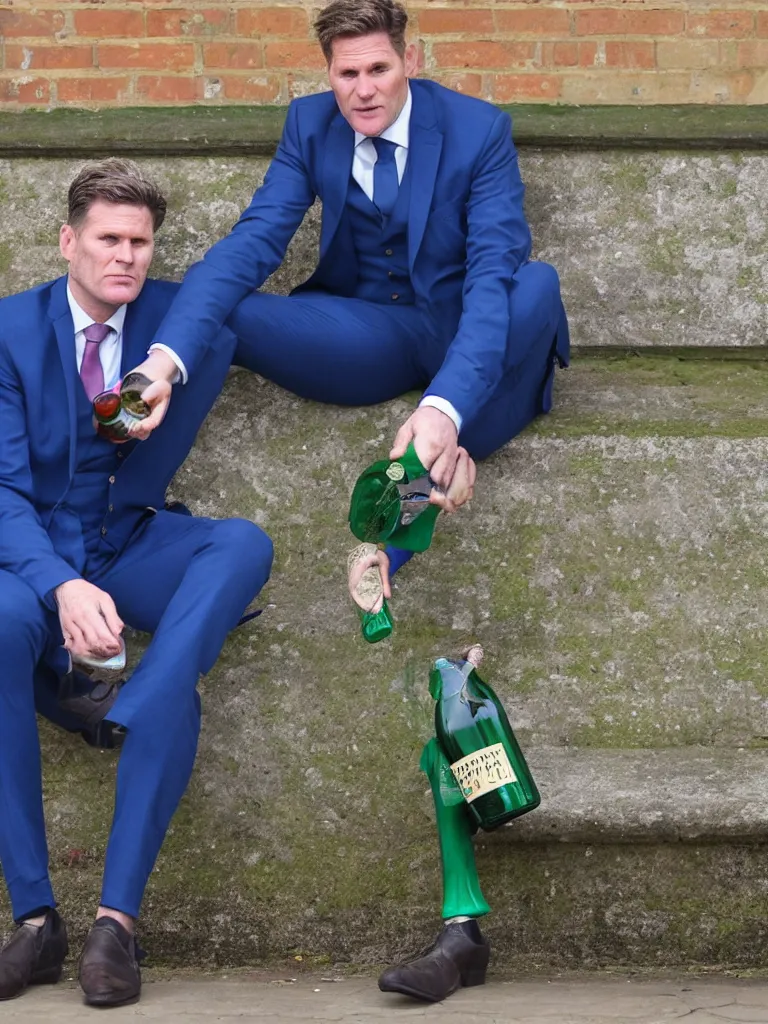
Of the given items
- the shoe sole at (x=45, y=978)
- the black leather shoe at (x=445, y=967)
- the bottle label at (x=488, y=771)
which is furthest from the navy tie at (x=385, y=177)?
the shoe sole at (x=45, y=978)

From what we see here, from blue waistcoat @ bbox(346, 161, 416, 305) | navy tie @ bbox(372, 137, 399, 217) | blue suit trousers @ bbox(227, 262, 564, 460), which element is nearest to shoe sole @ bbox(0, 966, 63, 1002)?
blue suit trousers @ bbox(227, 262, 564, 460)

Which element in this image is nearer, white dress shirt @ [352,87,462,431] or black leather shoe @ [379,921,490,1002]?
black leather shoe @ [379,921,490,1002]

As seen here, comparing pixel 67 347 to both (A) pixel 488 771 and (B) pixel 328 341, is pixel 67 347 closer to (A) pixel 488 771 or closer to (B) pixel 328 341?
(B) pixel 328 341

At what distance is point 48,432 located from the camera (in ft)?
10.8

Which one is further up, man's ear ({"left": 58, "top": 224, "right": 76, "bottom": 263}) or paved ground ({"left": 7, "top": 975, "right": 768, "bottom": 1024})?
man's ear ({"left": 58, "top": 224, "right": 76, "bottom": 263})

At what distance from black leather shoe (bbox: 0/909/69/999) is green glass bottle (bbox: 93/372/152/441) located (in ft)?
3.21

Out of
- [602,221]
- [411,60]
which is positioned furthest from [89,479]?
[602,221]

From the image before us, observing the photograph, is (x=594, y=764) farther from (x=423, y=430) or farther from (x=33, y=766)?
(x=33, y=766)

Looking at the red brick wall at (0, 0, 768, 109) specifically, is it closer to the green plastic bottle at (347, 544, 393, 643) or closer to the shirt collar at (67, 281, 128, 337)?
the shirt collar at (67, 281, 128, 337)

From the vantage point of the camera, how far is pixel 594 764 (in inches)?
131

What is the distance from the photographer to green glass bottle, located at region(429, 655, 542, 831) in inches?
115

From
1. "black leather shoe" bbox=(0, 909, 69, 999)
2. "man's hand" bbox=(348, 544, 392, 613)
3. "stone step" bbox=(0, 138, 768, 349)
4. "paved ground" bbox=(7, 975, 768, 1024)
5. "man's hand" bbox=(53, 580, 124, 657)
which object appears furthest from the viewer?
"stone step" bbox=(0, 138, 768, 349)

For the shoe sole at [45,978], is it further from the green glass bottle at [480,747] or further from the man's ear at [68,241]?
the man's ear at [68,241]

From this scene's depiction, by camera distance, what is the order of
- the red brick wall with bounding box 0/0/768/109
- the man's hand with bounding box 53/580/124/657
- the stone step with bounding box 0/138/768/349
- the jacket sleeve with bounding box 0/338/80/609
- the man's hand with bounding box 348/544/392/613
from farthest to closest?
1. the red brick wall with bounding box 0/0/768/109
2. the stone step with bounding box 0/138/768/349
3. the man's hand with bounding box 348/544/392/613
4. the jacket sleeve with bounding box 0/338/80/609
5. the man's hand with bounding box 53/580/124/657
